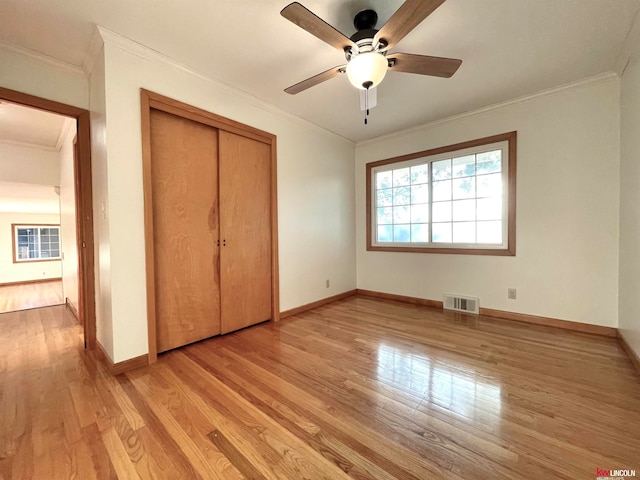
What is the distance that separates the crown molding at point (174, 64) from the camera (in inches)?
74.4

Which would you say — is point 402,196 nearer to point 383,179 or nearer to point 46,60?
→ point 383,179

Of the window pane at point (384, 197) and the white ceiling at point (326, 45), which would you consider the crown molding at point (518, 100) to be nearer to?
the white ceiling at point (326, 45)

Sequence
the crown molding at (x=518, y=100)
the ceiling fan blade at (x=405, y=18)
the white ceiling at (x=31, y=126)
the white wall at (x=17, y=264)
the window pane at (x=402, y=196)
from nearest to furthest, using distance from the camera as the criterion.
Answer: the ceiling fan blade at (x=405, y=18) < the crown molding at (x=518, y=100) < the white ceiling at (x=31, y=126) < the window pane at (x=402, y=196) < the white wall at (x=17, y=264)

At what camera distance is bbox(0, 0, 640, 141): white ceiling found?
1663 millimetres

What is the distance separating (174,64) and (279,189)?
Result: 1513 millimetres

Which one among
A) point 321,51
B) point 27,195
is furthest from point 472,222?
point 27,195

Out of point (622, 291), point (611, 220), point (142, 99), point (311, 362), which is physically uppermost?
point (142, 99)

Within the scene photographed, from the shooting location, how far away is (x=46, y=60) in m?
2.08

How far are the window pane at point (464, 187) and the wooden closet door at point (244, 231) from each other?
96.9 inches

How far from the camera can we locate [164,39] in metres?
1.94

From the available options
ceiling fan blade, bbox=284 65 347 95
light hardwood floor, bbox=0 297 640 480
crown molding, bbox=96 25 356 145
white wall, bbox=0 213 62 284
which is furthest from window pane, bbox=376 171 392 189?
white wall, bbox=0 213 62 284

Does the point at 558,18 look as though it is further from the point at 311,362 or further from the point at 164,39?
the point at 311,362

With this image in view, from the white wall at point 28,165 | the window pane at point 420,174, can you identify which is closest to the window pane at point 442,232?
the window pane at point 420,174

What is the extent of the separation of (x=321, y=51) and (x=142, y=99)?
1504 mm
